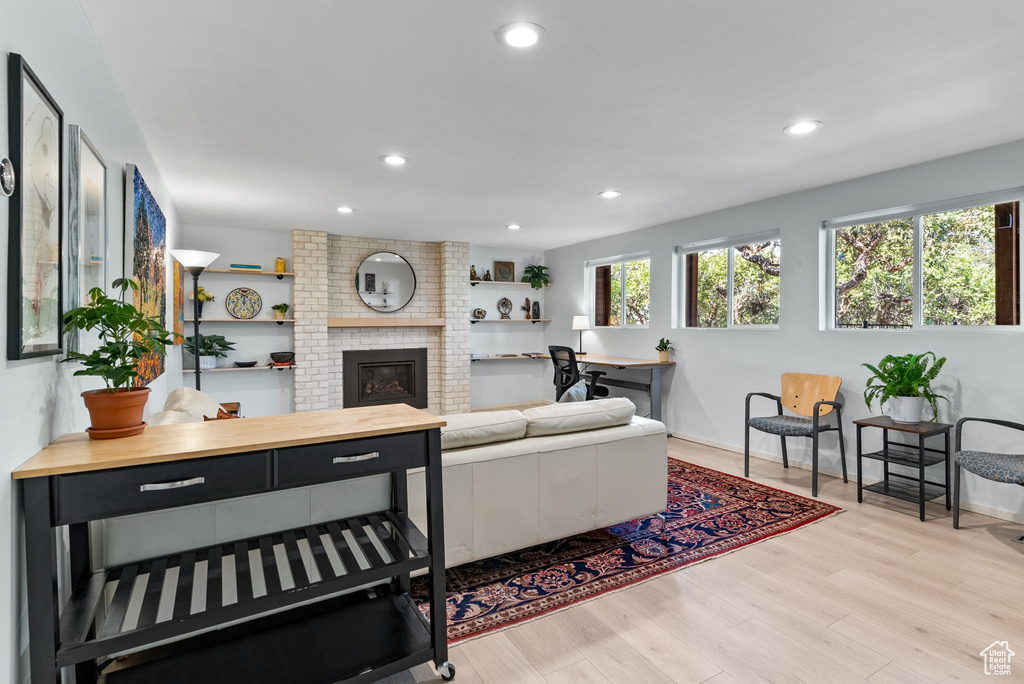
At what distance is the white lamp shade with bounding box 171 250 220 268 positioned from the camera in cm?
375

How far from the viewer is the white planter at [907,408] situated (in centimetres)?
330

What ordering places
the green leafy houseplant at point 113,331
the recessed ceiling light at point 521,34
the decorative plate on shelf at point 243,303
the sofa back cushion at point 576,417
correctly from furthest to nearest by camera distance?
the decorative plate on shelf at point 243,303, the sofa back cushion at point 576,417, the recessed ceiling light at point 521,34, the green leafy houseplant at point 113,331

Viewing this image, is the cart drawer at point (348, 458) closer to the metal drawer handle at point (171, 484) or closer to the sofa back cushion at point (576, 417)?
the metal drawer handle at point (171, 484)

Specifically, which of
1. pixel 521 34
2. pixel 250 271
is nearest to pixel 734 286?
pixel 521 34

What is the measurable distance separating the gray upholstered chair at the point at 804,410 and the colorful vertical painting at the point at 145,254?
397 centimetres

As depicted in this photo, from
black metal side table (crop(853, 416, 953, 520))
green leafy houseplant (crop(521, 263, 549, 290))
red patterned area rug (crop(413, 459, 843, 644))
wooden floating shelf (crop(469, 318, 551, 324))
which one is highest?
green leafy houseplant (crop(521, 263, 549, 290))

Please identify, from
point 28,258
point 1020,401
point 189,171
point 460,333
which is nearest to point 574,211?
point 460,333

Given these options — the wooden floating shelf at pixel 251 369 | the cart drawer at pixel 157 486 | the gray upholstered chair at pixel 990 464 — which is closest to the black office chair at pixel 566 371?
the wooden floating shelf at pixel 251 369

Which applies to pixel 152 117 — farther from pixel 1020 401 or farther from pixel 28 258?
pixel 1020 401

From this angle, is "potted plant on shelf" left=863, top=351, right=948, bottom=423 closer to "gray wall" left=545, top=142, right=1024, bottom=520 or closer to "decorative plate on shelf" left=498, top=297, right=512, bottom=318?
"gray wall" left=545, top=142, right=1024, bottom=520

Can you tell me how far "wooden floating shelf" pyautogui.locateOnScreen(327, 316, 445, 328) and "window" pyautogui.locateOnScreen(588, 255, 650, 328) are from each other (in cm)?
214

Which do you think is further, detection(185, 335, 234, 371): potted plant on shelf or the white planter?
detection(185, 335, 234, 371): potted plant on shelf

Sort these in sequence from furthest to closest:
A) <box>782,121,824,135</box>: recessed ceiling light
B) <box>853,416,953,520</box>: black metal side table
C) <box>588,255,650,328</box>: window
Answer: <box>588,255,650,328</box>: window, <box>853,416,953,520</box>: black metal side table, <box>782,121,824,135</box>: recessed ceiling light

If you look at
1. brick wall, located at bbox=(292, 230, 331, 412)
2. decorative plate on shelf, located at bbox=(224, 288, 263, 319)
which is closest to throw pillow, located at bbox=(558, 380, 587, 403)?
brick wall, located at bbox=(292, 230, 331, 412)
